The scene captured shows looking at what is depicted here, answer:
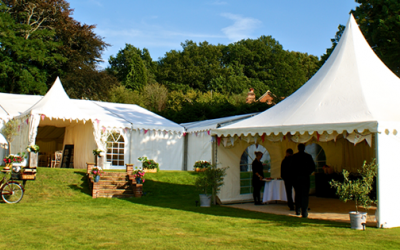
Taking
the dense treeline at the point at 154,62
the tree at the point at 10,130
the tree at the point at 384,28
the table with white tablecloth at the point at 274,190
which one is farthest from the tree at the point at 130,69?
the table with white tablecloth at the point at 274,190

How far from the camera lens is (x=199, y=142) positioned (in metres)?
16.6

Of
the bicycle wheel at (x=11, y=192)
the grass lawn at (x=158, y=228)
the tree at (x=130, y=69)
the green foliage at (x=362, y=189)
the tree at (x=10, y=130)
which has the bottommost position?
the grass lawn at (x=158, y=228)

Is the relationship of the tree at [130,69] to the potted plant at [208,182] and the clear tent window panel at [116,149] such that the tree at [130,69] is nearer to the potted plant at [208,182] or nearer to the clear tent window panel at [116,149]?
the clear tent window panel at [116,149]

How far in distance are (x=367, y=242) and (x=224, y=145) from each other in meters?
4.55

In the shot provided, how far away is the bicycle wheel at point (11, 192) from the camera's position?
889 centimetres

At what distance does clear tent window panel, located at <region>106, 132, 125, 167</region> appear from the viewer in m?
15.8

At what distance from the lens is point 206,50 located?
4359cm

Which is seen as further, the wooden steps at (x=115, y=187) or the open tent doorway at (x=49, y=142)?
the open tent doorway at (x=49, y=142)

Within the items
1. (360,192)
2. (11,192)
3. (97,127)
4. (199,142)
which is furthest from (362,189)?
(199,142)

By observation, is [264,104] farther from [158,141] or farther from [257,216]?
[257,216]

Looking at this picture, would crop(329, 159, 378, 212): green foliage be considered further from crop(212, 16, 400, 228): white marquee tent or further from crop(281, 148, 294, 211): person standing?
crop(281, 148, 294, 211): person standing

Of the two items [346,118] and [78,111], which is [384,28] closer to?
[346,118]

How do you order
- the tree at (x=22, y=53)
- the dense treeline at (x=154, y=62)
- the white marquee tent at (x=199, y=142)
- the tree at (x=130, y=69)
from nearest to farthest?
the white marquee tent at (x=199, y=142), the dense treeline at (x=154, y=62), the tree at (x=22, y=53), the tree at (x=130, y=69)

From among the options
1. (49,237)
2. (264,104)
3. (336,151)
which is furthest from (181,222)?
(264,104)
